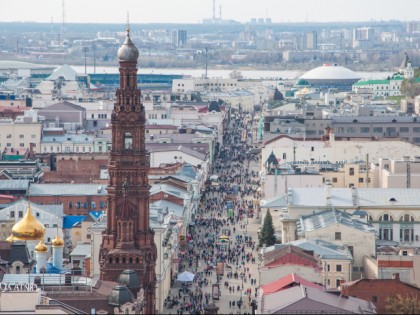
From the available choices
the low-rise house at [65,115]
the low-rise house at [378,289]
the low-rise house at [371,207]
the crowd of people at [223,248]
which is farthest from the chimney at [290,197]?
the low-rise house at [65,115]

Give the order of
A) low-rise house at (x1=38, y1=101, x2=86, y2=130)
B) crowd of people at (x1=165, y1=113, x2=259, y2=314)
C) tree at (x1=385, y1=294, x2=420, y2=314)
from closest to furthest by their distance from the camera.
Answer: tree at (x1=385, y1=294, x2=420, y2=314), crowd of people at (x1=165, y1=113, x2=259, y2=314), low-rise house at (x1=38, y1=101, x2=86, y2=130)

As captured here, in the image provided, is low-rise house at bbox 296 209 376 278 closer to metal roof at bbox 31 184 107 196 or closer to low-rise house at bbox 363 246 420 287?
low-rise house at bbox 363 246 420 287

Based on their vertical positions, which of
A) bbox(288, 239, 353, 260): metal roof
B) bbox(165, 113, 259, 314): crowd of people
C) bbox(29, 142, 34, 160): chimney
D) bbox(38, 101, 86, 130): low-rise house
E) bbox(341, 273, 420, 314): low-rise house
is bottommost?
bbox(165, 113, 259, 314): crowd of people

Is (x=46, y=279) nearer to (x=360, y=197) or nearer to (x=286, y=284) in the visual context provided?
(x=286, y=284)

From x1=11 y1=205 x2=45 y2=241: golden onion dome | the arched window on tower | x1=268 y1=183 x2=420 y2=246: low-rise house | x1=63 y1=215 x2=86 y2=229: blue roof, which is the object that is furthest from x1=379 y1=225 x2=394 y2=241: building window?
the arched window on tower

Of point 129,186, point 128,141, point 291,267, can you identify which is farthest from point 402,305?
point 128,141

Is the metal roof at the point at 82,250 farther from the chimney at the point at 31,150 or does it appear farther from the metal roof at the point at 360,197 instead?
the chimney at the point at 31,150
